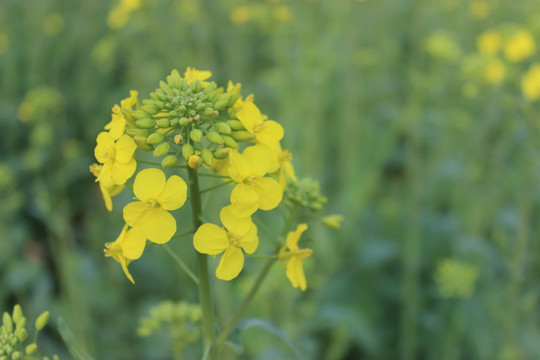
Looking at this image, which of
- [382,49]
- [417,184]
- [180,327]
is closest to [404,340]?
[417,184]

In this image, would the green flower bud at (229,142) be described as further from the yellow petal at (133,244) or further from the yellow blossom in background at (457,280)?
the yellow blossom in background at (457,280)

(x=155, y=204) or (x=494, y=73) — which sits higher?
(x=155, y=204)

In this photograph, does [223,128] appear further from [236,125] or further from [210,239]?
[210,239]

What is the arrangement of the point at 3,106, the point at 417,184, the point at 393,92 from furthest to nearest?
the point at 393,92
the point at 3,106
the point at 417,184

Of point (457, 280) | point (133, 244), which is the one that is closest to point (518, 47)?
point (457, 280)

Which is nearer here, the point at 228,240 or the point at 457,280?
the point at 228,240

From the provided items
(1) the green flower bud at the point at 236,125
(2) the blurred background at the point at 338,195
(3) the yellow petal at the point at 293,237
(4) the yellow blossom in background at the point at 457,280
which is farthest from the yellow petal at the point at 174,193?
(4) the yellow blossom in background at the point at 457,280

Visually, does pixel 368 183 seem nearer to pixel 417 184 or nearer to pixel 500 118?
pixel 417 184
